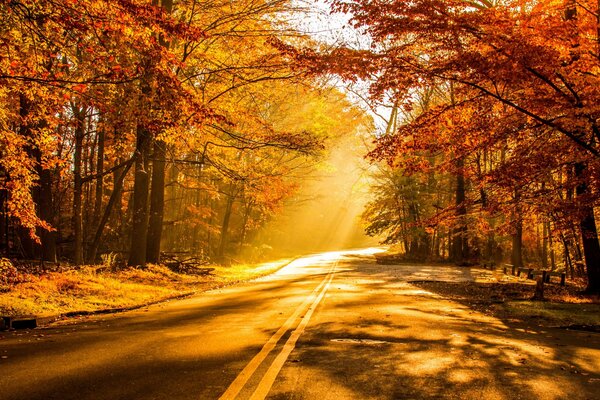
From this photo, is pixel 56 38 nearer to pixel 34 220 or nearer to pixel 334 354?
pixel 34 220

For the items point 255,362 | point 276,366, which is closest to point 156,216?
point 255,362

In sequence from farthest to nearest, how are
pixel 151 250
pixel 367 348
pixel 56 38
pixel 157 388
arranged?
pixel 151 250 < pixel 56 38 < pixel 367 348 < pixel 157 388

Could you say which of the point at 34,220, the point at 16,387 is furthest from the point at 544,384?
the point at 34,220

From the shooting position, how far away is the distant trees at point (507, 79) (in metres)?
12.7

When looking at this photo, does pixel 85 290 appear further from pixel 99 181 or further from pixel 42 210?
pixel 99 181

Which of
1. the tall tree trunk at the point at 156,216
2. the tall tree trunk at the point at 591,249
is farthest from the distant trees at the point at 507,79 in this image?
the tall tree trunk at the point at 156,216

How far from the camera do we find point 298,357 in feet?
22.5

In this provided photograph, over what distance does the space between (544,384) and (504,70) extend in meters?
8.97

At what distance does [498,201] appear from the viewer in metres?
17.7

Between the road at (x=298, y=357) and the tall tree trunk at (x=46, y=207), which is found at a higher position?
the tall tree trunk at (x=46, y=207)

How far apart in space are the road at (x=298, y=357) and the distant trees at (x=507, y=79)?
5.47 metres

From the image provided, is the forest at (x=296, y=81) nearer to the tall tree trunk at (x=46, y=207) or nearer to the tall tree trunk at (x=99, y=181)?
the tall tree trunk at (x=46, y=207)

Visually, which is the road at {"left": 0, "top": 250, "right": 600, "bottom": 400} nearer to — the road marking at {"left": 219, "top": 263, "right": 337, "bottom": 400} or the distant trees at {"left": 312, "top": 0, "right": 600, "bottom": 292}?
the road marking at {"left": 219, "top": 263, "right": 337, "bottom": 400}

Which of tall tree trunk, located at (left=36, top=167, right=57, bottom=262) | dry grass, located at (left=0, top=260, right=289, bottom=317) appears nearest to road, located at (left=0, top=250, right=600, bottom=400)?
dry grass, located at (left=0, top=260, right=289, bottom=317)
